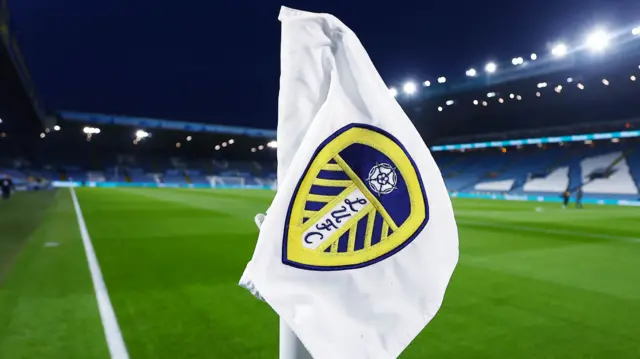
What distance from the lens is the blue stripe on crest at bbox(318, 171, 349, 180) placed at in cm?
126

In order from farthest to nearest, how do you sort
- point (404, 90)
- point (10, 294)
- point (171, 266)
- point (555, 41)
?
point (404, 90) → point (555, 41) → point (171, 266) → point (10, 294)

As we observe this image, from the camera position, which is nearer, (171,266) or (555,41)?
(171,266)

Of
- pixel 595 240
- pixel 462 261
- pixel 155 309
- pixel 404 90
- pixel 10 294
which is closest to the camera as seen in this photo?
pixel 155 309

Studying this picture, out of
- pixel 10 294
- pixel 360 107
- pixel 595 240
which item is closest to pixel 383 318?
pixel 360 107

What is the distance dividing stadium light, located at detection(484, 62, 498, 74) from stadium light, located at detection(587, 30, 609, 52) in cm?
743

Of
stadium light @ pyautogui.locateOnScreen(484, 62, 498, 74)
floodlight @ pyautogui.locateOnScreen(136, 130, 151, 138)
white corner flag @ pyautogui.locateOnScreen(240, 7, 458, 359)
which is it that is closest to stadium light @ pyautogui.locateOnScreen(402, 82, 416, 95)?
stadium light @ pyautogui.locateOnScreen(484, 62, 498, 74)

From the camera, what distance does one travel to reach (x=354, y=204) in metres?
1.29

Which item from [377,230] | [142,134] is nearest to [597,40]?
[377,230]

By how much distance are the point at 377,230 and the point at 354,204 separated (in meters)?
0.11

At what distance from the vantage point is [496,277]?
21.9 ft

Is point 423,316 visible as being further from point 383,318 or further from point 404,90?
point 404,90

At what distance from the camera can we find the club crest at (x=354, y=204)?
1.24 metres

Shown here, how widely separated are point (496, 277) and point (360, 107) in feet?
20.2

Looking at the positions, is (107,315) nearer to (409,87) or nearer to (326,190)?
(326,190)
